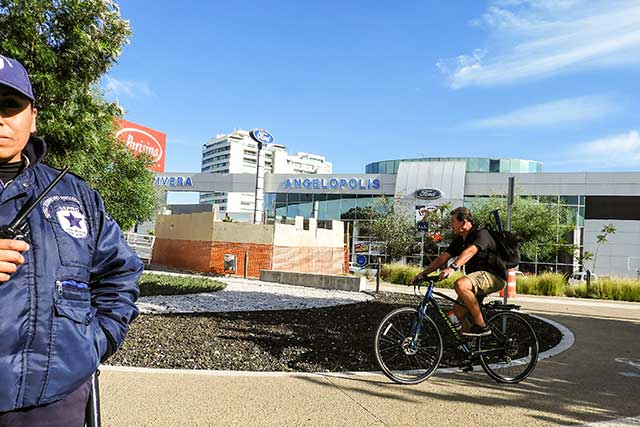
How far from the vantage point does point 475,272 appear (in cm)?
559

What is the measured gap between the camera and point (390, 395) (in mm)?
4797

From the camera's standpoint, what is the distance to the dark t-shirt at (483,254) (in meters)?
5.53

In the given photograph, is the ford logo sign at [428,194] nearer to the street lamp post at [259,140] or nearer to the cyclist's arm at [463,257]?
the street lamp post at [259,140]

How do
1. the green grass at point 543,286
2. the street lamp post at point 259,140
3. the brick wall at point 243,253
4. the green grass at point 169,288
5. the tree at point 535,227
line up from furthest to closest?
the tree at point 535,227
the street lamp post at point 259,140
the brick wall at point 243,253
the green grass at point 543,286
the green grass at point 169,288

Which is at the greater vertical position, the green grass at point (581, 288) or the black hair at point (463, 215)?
the black hair at point (463, 215)

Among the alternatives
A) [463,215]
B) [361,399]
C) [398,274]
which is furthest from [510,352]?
[398,274]

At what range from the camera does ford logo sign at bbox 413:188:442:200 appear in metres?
43.0

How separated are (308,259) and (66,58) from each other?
15.8 m

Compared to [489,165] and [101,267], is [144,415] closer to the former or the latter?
[101,267]

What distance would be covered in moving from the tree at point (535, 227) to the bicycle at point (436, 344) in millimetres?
32584

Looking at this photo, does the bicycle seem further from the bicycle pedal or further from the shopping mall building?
the shopping mall building

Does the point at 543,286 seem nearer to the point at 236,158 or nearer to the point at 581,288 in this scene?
the point at 581,288

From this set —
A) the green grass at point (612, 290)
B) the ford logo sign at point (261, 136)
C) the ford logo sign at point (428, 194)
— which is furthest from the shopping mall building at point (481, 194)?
the green grass at point (612, 290)

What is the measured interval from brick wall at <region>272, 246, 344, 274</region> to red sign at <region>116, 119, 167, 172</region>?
28.6 m
